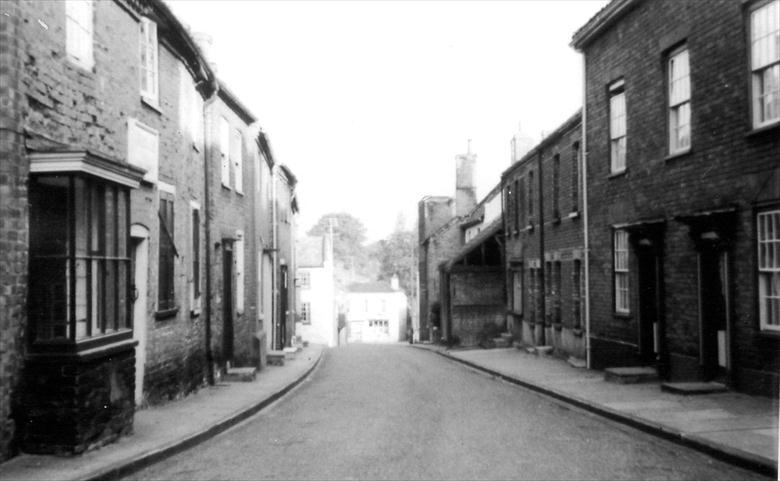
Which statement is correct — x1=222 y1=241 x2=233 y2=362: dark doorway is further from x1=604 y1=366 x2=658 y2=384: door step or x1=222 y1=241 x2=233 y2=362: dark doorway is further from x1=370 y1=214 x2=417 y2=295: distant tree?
x1=370 y1=214 x2=417 y2=295: distant tree

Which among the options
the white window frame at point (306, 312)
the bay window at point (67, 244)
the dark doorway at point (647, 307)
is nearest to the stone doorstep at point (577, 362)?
the dark doorway at point (647, 307)

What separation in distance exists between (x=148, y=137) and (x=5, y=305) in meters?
5.05

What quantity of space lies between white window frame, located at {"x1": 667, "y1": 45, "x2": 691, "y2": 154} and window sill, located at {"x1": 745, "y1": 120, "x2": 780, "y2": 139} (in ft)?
6.87

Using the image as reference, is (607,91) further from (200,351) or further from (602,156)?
(200,351)

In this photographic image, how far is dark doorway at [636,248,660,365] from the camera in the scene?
53.7ft

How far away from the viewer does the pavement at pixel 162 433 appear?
7.76 meters

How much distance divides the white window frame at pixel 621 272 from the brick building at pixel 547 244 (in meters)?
2.56

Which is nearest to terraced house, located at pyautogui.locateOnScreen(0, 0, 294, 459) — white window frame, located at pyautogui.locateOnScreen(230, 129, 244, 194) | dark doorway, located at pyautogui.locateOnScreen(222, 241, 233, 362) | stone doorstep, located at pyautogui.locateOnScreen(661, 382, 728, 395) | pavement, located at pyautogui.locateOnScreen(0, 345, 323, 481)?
pavement, located at pyautogui.locateOnScreen(0, 345, 323, 481)

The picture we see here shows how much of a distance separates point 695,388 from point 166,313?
8.74 meters

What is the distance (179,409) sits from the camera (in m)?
12.7

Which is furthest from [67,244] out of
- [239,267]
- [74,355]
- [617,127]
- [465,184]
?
[465,184]

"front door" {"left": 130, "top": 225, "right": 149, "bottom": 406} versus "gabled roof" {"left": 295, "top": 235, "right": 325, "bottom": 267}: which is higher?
"gabled roof" {"left": 295, "top": 235, "right": 325, "bottom": 267}

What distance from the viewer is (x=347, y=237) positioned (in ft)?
368

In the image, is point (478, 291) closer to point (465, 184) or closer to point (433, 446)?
point (465, 184)
